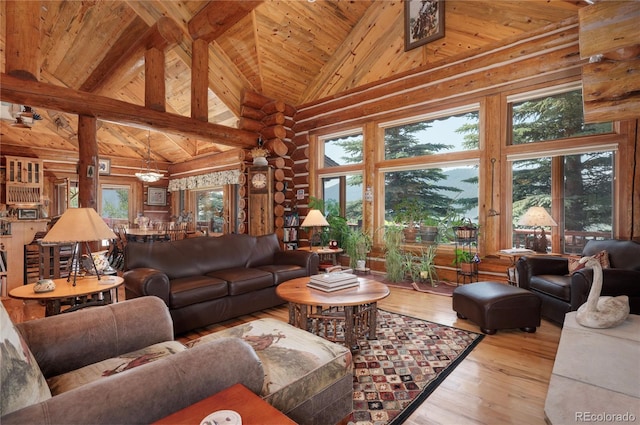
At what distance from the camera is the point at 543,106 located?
410cm

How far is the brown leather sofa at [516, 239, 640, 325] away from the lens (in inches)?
105

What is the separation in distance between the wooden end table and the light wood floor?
1.09m

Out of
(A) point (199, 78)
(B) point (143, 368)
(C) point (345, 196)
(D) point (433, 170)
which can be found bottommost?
(B) point (143, 368)

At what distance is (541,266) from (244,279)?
10.4 feet

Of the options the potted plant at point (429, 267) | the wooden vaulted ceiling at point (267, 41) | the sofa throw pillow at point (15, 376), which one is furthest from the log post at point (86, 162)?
the potted plant at point (429, 267)

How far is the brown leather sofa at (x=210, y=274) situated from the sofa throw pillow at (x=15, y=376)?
1.86 metres

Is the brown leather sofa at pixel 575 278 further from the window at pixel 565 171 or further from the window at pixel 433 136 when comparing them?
the window at pixel 433 136

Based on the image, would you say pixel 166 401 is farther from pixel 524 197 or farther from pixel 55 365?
pixel 524 197

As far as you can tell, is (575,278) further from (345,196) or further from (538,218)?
(345,196)

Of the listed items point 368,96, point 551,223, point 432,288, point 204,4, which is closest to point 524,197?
point 551,223

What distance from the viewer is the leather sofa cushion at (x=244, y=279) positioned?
3197 mm

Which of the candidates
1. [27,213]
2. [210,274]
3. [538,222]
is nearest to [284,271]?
[210,274]

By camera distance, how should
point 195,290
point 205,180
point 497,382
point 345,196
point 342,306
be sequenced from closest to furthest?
point 497,382 < point 342,306 < point 195,290 < point 345,196 < point 205,180

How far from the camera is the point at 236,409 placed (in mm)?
977
